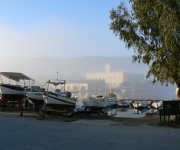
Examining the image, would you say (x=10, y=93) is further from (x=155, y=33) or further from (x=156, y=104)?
(x=156, y=104)

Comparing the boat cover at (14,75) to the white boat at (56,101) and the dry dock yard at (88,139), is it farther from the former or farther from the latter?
the dry dock yard at (88,139)

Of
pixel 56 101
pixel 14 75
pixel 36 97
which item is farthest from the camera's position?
pixel 14 75

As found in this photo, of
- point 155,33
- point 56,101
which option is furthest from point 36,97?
point 155,33

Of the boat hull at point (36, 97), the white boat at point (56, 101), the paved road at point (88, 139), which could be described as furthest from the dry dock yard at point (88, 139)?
the boat hull at point (36, 97)

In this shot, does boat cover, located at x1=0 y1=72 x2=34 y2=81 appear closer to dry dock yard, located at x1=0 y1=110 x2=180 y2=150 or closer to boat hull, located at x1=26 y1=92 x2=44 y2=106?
boat hull, located at x1=26 y1=92 x2=44 y2=106

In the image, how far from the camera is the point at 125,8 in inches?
694

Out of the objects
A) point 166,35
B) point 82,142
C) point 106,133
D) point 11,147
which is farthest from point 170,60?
point 11,147

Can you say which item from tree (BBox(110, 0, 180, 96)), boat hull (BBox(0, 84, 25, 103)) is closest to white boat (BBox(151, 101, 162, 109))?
boat hull (BBox(0, 84, 25, 103))

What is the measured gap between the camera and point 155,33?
16.5 meters

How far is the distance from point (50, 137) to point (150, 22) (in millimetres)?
8598

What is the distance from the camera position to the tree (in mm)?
15008

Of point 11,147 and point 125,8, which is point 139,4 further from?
point 11,147

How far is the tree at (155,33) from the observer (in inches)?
591

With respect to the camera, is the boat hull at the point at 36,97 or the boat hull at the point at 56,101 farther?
the boat hull at the point at 36,97
